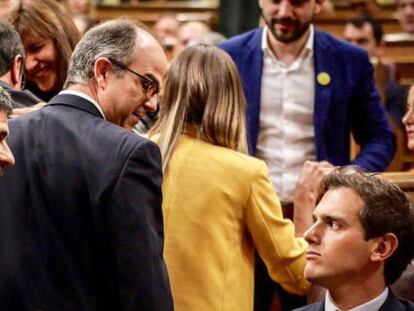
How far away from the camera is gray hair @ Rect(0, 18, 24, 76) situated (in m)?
3.00

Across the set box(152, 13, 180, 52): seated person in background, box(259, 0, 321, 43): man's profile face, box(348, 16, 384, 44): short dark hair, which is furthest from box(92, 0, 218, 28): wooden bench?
box(259, 0, 321, 43): man's profile face

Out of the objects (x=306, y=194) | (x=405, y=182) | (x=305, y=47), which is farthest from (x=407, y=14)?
(x=405, y=182)

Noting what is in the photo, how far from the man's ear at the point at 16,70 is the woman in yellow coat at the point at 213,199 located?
1.35 ft

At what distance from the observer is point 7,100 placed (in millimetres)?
2379

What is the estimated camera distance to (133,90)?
2.61 m

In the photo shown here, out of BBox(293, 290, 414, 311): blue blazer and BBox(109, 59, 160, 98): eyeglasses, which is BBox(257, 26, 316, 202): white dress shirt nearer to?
BBox(293, 290, 414, 311): blue blazer

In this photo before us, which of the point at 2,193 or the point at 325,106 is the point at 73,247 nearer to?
the point at 2,193

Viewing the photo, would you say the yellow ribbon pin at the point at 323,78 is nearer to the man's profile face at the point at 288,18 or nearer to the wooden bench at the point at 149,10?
the man's profile face at the point at 288,18

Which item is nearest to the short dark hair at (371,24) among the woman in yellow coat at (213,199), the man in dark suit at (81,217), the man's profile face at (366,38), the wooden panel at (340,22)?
the man's profile face at (366,38)

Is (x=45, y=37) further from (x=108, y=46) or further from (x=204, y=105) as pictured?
(x=108, y=46)

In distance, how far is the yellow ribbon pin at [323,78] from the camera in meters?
4.05

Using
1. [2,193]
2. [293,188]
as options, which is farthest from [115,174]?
[293,188]

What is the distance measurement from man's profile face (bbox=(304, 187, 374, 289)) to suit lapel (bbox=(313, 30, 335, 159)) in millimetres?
1199

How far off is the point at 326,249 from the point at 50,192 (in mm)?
714
